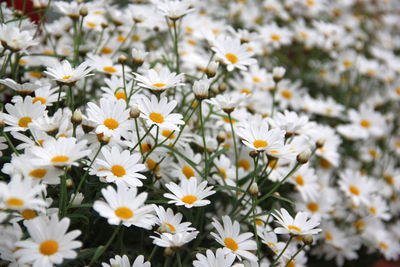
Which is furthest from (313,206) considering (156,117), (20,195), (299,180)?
(20,195)

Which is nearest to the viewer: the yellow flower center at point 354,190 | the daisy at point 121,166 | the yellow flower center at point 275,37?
the daisy at point 121,166

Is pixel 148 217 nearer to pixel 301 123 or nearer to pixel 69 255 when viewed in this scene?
pixel 69 255

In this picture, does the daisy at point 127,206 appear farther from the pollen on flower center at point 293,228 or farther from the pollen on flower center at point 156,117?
the pollen on flower center at point 293,228

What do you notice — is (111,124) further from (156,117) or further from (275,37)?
(275,37)

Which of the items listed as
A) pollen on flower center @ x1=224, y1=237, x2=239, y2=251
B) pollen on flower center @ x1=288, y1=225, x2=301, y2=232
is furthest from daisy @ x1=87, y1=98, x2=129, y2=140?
pollen on flower center @ x1=288, y1=225, x2=301, y2=232

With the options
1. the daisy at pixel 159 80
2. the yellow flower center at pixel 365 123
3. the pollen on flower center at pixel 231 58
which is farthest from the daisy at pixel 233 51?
the yellow flower center at pixel 365 123

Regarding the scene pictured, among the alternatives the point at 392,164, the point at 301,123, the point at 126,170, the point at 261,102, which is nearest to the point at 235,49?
the point at 301,123

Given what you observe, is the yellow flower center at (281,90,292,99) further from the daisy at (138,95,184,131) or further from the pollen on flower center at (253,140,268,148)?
the daisy at (138,95,184,131)
